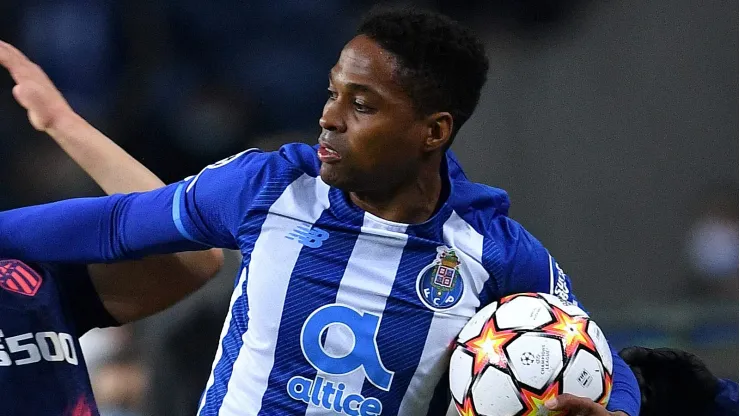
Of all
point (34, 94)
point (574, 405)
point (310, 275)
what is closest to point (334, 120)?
point (310, 275)

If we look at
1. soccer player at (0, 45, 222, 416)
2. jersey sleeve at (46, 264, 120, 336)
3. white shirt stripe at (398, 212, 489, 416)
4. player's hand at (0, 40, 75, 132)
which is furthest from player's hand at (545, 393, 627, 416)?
player's hand at (0, 40, 75, 132)

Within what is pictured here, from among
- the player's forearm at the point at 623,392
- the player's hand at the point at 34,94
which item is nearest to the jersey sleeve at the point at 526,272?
the player's forearm at the point at 623,392

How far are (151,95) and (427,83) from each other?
237cm

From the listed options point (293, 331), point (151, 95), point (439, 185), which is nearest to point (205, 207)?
point (293, 331)

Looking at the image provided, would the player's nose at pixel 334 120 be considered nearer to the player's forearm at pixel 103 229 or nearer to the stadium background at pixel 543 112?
the player's forearm at pixel 103 229

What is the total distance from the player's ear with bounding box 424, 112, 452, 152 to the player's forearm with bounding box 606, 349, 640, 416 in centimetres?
52

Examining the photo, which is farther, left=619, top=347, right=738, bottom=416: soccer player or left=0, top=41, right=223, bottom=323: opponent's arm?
left=619, top=347, right=738, bottom=416: soccer player

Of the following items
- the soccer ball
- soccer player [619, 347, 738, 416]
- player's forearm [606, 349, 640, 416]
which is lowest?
soccer player [619, 347, 738, 416]

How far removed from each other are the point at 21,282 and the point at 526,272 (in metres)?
0.93

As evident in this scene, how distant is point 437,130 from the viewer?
1819mm

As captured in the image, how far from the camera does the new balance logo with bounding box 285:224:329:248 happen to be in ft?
5.97

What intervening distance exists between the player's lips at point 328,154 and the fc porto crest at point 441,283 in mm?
255

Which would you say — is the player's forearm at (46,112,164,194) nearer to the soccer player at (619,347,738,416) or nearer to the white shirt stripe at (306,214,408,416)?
the white shirt stripe at (306,214,408,416)

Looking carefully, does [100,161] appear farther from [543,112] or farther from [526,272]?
[543,112]
